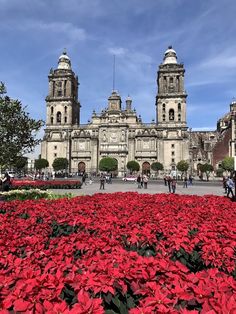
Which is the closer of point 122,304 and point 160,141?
point 122,304

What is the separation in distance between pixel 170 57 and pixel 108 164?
31.7 metres

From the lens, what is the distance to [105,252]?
15.0 feet

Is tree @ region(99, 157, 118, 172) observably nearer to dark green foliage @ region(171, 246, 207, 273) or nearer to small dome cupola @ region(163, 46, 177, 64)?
small dome cupola @ region(163, 46, 177, 64)

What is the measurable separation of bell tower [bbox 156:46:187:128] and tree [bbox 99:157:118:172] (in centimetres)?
1586

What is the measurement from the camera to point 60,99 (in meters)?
82.4

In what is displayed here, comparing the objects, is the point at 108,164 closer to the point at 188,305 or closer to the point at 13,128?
the point at 13,128

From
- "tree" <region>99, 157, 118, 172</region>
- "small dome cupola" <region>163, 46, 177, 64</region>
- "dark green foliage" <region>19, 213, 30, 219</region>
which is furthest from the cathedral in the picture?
"dark green foliage" <region>19, 213, 30, 219</region>

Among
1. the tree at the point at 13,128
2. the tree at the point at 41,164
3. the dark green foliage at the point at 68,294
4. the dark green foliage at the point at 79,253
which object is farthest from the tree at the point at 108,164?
the dark green foliage at the point at 68,294

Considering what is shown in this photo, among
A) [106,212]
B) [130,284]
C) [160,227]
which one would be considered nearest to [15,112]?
[106,212]

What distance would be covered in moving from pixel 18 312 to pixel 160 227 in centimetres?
404

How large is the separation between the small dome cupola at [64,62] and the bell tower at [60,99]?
20.6 inches

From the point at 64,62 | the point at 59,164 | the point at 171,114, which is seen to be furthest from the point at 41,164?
the point at 171,114

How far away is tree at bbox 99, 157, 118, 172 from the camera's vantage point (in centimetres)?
7231

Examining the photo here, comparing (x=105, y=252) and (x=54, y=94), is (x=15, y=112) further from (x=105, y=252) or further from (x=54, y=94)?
(x=54, y=94)
